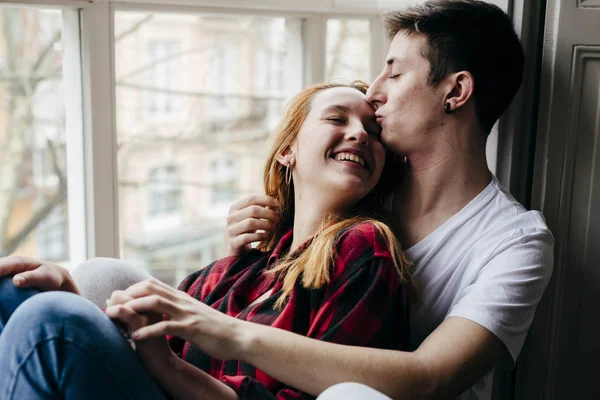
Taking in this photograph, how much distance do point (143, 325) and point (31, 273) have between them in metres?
0.27

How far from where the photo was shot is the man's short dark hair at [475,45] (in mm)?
1444

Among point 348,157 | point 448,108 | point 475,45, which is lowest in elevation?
point 348,157

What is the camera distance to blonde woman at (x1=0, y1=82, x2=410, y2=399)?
1060 millimetres

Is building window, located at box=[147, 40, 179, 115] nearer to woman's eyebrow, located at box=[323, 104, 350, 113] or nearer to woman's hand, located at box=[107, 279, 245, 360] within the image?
woman's eyebrow, located at box=[323, 104, 350, 113]

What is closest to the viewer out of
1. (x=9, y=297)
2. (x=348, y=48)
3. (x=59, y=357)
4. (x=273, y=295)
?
(x=59, y=357)

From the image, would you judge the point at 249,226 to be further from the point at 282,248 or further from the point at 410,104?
the point at 410,104

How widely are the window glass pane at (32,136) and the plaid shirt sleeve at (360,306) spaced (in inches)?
42.3

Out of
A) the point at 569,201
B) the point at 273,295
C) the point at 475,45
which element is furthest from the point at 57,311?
the point at 569,201

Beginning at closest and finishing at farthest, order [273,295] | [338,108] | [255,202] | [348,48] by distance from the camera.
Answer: [273,295], [338,108], [255,202], [348,48]

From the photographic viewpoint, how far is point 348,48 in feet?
7.58

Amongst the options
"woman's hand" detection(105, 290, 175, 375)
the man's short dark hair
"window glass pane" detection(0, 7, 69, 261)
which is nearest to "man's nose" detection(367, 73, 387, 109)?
the man's short dark hair

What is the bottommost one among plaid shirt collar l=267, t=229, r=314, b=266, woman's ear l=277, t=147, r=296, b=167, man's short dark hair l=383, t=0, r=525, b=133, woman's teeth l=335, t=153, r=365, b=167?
plaid shirt collar l=267, t=229, r=314, b=266

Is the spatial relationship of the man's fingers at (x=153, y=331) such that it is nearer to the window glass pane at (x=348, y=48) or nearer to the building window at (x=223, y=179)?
the window glass pane at (x=348, y=48)

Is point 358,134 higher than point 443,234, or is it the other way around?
point 358,134
